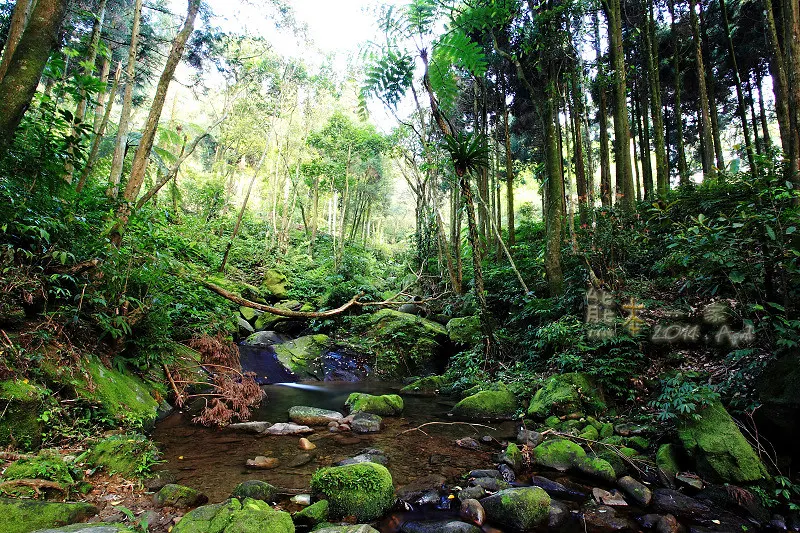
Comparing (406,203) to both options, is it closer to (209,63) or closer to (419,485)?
(209,63)

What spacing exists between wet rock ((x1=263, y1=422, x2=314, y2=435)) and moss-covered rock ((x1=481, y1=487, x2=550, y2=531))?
319cm

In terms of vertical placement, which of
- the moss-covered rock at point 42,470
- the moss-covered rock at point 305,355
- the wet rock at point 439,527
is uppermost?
the moss-covered rock at point 305,355

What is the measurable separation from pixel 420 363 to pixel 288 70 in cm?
1773

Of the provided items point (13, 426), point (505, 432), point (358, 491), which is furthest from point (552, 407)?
point (13, 426)

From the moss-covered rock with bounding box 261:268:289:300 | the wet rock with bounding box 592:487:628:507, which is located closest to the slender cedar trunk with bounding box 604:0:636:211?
the wet rock with bounding box 592:487:628:507

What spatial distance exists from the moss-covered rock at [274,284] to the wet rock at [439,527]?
12.1 metres

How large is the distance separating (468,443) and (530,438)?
86 cm

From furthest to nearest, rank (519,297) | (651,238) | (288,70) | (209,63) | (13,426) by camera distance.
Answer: (288,70), (209,63), (519,297), (651,238), (13,426)

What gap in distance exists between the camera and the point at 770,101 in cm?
1722

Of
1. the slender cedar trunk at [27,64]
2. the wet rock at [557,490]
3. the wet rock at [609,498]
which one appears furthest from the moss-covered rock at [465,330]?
the slender cedar trunk at [27,64]

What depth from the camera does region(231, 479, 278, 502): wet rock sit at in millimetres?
3531

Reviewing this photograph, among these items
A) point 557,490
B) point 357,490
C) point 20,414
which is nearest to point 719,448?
point 557,490

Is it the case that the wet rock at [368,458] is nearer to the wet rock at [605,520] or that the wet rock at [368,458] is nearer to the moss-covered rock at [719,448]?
the wet rock at [605,520]

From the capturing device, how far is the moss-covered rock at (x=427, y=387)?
875 cm
